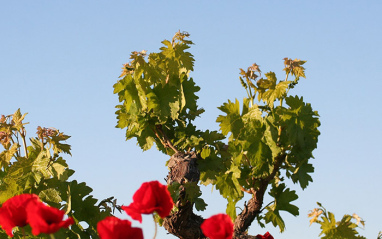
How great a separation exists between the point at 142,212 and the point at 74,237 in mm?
2778

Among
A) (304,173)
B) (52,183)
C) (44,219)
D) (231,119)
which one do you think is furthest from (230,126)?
(44,219)

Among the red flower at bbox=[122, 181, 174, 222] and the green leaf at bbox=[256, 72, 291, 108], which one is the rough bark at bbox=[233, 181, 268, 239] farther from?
the red flower at bbox=[122, 181, 174, 222]

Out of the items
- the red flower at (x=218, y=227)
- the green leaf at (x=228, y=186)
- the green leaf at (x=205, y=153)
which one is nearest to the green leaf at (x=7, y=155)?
the green leaf at (x=205, y=153)

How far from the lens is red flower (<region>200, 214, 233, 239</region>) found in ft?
8.63

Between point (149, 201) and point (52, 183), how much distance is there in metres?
2.80

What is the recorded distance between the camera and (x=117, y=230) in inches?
90.8

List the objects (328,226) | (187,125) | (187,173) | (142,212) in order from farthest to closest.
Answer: (187,125)
(187,173)
(328,226)
(142,212)

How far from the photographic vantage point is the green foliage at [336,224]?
448cm

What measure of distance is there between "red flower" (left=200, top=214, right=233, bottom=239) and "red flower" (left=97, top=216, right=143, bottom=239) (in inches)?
17.0

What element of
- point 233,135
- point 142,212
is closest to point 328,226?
point 233,135

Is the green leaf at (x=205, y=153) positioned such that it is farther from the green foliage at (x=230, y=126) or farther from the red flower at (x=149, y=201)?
the red flower at (x=149, y=201)

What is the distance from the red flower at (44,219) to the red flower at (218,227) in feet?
2.40

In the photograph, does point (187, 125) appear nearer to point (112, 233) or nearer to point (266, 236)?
point (266, 236)

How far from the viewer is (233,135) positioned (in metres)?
5.04
